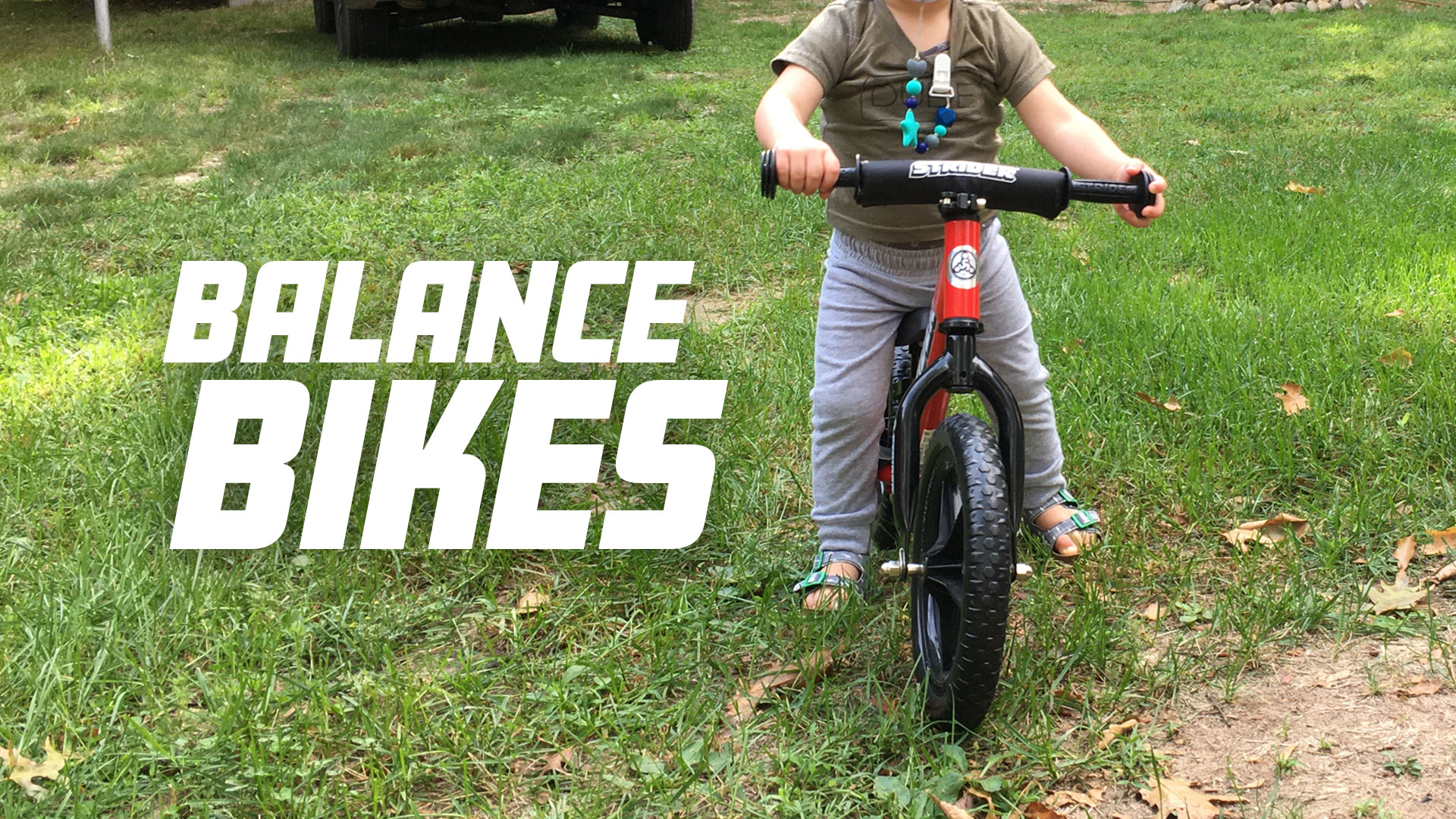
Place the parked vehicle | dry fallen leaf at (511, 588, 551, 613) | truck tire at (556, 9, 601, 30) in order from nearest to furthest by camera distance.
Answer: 1. dry fallen leaf at (511, 588, 551, 613)
2. the parked vehicle
3. truck tire at (556, 9, 601, 30)

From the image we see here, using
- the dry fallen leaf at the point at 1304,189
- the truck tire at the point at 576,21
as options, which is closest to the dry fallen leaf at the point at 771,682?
the dry fallen leaf at the point at 1304,189

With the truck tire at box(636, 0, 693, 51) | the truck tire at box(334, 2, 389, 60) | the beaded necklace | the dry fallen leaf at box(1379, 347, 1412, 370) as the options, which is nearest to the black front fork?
the beaded necklace

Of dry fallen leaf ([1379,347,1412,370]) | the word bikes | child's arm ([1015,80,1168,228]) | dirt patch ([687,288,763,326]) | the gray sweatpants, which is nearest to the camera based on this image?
child's arm ([1015,80,1168,228])

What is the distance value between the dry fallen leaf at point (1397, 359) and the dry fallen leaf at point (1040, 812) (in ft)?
6.41

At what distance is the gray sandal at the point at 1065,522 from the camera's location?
2.59 metres

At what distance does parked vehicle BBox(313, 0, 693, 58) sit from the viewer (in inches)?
387

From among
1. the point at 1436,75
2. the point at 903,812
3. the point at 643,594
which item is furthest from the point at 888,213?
the point at 1436,75

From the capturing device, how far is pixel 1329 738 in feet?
6.62

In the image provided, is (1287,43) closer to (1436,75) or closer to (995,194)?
(1436,75)

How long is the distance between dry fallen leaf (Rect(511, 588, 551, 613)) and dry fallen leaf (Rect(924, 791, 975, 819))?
961mm

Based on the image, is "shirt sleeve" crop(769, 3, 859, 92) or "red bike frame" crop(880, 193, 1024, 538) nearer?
"red bike frame" crop(880, 193, 1024, 538)

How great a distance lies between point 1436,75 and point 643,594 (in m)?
8.04

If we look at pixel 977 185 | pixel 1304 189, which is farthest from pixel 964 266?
pixel 1304 189

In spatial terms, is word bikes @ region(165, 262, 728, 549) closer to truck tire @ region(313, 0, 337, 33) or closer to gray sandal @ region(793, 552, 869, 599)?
gray sandal @ region(793, 552, 869, 599)
